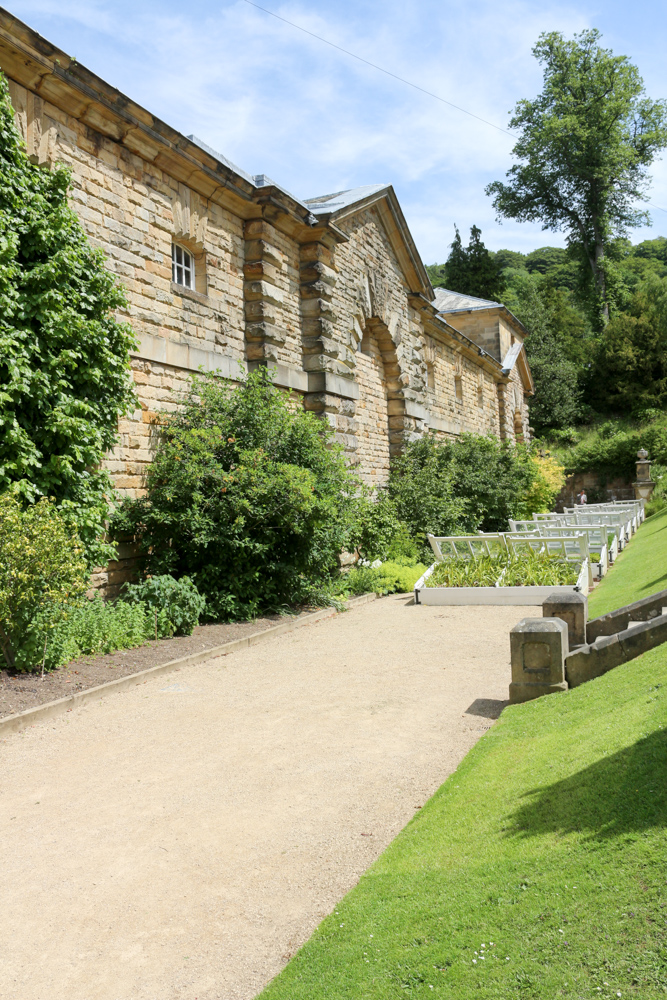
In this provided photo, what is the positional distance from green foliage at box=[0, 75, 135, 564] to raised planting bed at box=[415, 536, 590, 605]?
17.2 feet

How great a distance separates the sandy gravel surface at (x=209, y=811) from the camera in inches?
108

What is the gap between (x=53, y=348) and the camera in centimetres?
789

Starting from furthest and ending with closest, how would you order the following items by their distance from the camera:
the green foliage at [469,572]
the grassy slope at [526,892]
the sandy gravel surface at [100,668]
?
the green foliage at [469,572] < the sandy gravel surface at [100,668] < the grassy slope at [526,892]

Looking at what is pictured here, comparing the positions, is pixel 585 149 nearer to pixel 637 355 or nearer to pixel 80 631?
pixel 637 355

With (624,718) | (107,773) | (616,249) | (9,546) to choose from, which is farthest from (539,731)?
(616,249)

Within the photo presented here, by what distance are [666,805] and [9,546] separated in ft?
17.2

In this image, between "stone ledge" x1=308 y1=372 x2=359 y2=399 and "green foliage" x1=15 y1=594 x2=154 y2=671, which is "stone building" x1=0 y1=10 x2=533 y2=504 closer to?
"stone ledge" x1=308 y1=372 x2=359 y2=399

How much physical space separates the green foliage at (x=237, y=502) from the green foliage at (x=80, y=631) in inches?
43.9

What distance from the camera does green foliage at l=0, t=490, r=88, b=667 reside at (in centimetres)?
614

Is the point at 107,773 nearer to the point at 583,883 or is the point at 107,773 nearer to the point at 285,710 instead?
the point at 285,710

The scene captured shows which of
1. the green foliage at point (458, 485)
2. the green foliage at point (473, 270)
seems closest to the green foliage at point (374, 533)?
the green foliage at point (458, 485)

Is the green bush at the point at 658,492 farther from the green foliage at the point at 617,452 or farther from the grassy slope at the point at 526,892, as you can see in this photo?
the grassy slope at the point at 526,892

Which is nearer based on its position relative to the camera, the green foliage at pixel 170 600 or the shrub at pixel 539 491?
the green foliage at pixel 170 600

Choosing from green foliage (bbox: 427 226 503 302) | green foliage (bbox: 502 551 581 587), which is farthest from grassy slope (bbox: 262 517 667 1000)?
green foliage (bbox: 427 226 503 302)
